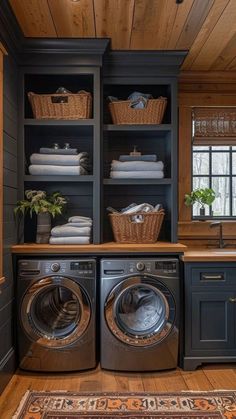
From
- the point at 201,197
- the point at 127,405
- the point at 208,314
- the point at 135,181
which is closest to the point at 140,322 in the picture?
the point at 208,314

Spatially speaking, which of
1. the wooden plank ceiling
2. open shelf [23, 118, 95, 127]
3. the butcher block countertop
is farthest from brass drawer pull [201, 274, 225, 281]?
the wooden plank ceiling

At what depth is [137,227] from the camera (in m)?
2.90

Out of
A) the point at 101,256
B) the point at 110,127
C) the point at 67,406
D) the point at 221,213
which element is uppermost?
the point at 110,127

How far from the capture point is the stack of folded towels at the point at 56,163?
2896 millimetres

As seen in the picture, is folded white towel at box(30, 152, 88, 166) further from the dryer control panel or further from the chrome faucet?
the chrome faucet

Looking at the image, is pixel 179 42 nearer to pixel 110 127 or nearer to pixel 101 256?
pixel 110 127

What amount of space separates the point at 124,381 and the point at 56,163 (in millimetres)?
1698

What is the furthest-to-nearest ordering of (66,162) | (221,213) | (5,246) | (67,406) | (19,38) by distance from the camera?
(221,213), (66,162), (19,38), (5,246), (67,406)

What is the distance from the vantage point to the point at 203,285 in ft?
9.07

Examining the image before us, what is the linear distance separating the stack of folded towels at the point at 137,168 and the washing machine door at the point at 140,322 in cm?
84

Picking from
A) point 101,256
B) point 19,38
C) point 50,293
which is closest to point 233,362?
point 101,256

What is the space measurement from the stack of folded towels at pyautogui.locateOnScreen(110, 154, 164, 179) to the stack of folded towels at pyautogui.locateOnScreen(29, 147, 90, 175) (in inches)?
12.3

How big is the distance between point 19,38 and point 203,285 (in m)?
2.29

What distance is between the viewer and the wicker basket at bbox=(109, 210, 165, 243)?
9.48 ft
